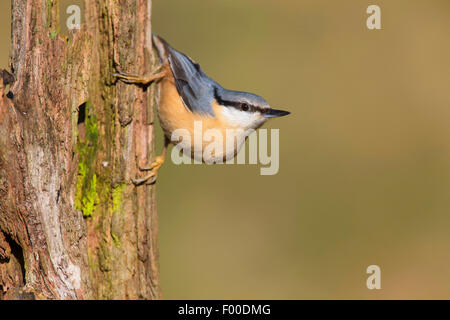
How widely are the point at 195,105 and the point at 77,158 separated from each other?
78 cm

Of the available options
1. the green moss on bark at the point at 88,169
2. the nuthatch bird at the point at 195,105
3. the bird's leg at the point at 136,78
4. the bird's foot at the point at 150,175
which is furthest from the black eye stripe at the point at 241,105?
the green moss on bark at the point at 88,169

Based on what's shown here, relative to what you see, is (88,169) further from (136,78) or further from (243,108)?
(243,108)

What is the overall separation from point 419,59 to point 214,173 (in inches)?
103

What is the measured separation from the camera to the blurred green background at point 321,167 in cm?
496

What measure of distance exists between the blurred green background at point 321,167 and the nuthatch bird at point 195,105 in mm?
1786

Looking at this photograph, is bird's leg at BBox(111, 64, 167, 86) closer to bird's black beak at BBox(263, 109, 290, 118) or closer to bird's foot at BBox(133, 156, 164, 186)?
bird's foot at BBox(133, 156, 164, 186)

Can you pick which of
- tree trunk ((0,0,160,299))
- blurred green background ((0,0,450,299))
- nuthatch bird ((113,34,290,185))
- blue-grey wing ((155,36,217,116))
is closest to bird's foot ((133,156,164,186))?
tree trunk ((0,0,160,299))

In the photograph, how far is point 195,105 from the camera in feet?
10.4

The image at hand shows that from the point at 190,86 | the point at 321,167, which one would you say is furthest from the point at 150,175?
the point at 321,167

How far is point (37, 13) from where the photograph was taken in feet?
8.12

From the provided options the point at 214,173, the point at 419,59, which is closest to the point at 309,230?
the point at 214,173

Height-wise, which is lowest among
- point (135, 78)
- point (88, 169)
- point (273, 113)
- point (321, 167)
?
point (321, 167)
